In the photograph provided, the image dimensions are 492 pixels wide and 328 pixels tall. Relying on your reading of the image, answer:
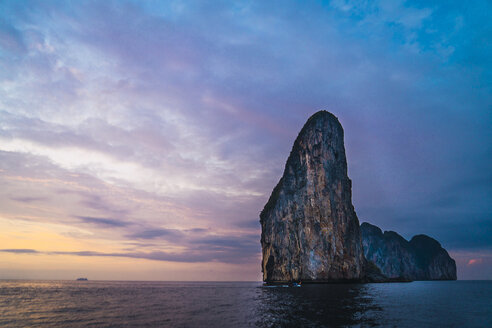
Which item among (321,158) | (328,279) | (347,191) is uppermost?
(321,158)

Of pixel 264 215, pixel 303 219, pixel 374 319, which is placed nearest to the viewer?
pixel 374 319

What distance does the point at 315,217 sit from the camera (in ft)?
335

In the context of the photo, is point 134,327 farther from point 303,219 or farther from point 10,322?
point 303,219

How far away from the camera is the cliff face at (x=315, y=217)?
98.1m

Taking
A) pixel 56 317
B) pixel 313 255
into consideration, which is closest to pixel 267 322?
pixel 56 317

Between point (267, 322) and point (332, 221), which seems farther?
point (332, 221)

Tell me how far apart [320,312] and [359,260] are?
3323 inches

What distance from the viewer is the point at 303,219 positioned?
10406cm

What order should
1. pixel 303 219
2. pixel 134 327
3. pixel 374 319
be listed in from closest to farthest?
pixel 134 327, pixel 374 319, pixel 303 219

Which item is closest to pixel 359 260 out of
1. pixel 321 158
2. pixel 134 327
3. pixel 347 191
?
pixel 347 191

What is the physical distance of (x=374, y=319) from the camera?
89.9ft

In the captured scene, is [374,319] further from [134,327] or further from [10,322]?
[10,322]

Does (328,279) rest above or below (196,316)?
below

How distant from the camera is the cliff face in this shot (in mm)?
98125
